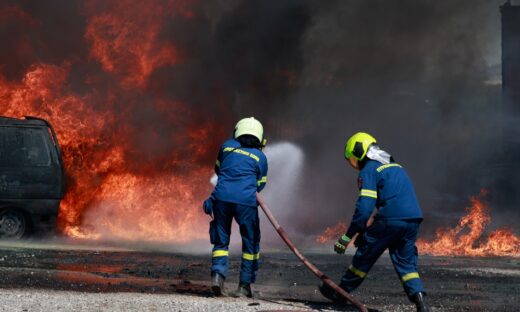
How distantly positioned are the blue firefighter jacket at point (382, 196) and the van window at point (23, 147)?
719 centimetres

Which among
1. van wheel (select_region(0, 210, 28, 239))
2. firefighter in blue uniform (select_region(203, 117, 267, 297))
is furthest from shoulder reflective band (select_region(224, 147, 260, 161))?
van wheel (select_region(0, 210, 28, 239))

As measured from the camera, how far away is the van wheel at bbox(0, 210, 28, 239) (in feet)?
39.1

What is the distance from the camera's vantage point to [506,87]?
28688 millimetres

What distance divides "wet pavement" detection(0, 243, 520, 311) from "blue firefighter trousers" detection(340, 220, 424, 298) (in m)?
0.53

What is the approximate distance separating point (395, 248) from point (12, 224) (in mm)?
7326

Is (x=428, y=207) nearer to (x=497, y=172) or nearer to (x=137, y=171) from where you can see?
(x=497, y=172)

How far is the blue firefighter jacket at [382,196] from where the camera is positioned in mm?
6332

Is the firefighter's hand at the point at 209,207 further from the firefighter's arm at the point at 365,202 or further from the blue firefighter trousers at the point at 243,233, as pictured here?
the firefighter's arm at the point at 365,202

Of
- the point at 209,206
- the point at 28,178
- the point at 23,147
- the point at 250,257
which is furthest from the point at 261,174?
the point at 23,147

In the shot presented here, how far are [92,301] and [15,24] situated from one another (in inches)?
448

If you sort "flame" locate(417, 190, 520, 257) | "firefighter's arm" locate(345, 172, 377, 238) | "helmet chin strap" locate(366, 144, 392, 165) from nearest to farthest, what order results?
"firefighter's arm" locate(345, 172, 377, 238), "helmet chin strap" locate(366, 144, 392, 165), "flame" locate(417, 190, 520, 257)

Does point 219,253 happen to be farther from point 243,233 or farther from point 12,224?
point 12,224

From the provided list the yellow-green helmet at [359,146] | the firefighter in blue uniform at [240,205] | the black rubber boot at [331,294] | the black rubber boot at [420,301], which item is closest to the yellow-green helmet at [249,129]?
the firefighter in blue uniform at [240,205]

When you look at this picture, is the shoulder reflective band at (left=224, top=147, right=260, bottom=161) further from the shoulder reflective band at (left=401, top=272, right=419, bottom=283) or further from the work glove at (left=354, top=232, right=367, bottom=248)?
the shoulder reflective band at (left=401, top=272, right=419, bottom=283)
